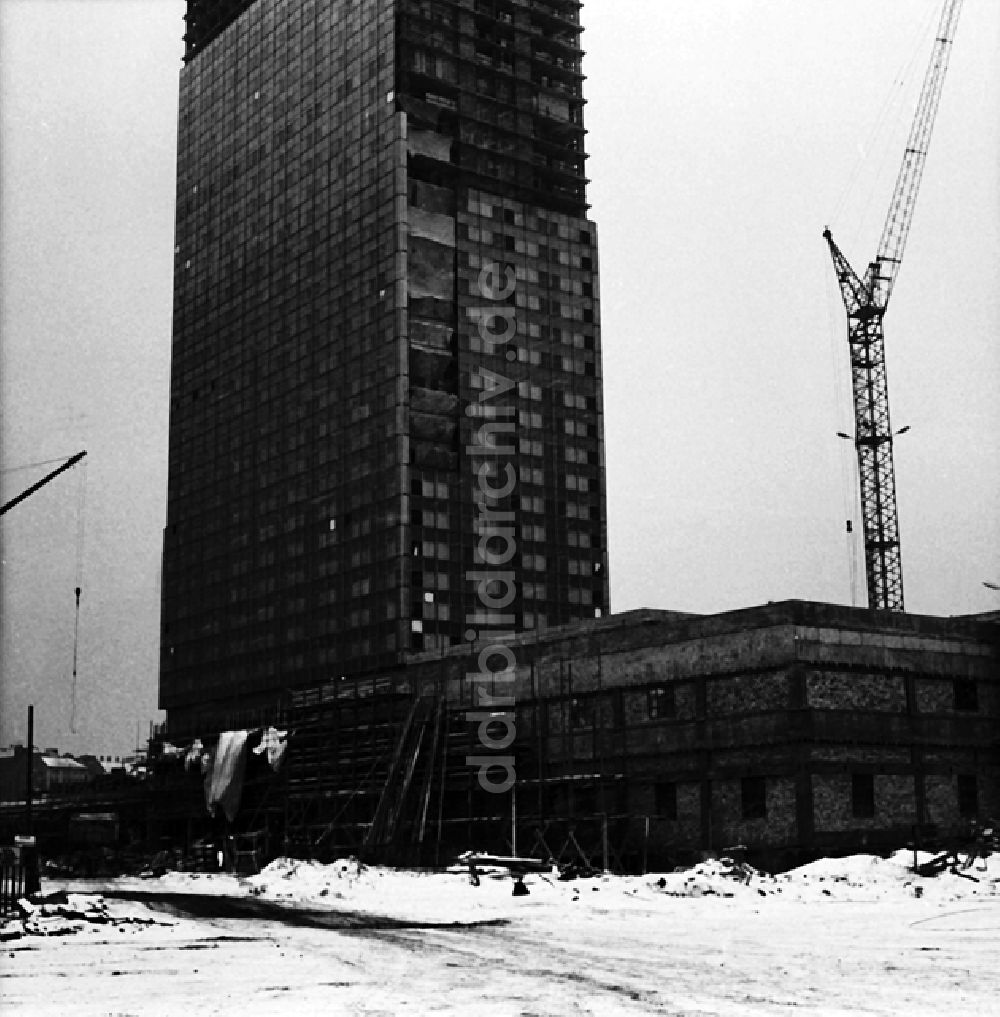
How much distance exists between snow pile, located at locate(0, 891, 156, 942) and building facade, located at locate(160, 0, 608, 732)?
8495cm

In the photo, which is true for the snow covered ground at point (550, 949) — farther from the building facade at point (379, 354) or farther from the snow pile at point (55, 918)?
the building facade at point (379, 354)

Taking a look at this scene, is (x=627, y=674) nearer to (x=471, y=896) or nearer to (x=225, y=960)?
(x=471, y=896)

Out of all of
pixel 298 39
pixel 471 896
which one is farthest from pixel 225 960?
pixel 298 39

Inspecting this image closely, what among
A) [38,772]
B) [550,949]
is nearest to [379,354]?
[38,772]

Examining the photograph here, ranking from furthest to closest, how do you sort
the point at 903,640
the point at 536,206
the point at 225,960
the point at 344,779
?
the point at 536,206 < the point at 344,779 < the point at 903,640 < the point at 225,960

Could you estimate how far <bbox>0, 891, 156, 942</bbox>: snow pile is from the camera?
28.2 meters

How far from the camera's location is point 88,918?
31.4 metres

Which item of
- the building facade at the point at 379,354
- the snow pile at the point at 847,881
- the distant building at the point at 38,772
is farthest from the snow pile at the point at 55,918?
the distant building at the point at 38,772

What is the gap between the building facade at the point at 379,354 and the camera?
125 m

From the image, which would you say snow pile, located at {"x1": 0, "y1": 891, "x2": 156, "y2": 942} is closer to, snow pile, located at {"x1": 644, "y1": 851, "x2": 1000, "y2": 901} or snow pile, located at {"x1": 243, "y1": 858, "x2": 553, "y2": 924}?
snow pile, located at {"x1": 243, "y1": 858, "x2": 553, "y2": 924}

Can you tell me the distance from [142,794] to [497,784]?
3425 centimetres

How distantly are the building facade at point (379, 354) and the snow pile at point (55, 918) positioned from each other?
84.9 metres

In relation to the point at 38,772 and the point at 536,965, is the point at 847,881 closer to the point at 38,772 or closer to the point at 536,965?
the point at 536,965

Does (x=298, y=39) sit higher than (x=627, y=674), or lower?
higher
